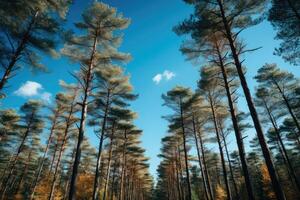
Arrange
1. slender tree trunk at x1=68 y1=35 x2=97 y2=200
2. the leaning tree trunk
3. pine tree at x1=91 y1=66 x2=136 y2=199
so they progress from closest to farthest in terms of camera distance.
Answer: the leaning tree trunk → slender tree trunk at x1=68 y1=35 x2=97 y2=200 → pine tree at x1=91 y1=66 x2=136 y2=199

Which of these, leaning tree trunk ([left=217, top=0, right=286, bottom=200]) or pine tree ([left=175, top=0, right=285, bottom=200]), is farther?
pine tree ([left=175, top=0, right=285, bottom=200])

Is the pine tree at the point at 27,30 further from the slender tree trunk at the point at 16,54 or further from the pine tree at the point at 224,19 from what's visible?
the pine tree at the point at 224,19

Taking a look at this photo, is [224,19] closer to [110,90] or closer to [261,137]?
[261,137]

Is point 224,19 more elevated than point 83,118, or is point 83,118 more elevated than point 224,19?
point 224,19

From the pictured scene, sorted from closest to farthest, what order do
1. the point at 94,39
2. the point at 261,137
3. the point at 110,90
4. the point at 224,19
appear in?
1. the point at 261,137
2. the point at 224,19
3. the point at 94,39
4. the point at 110,90

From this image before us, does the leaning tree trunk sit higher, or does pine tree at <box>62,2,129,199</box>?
pine tree at <box>62,2,129,199</box>

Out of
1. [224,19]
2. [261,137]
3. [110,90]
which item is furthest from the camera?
[110,90]

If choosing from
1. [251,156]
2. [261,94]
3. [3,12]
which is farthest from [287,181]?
[3,12]

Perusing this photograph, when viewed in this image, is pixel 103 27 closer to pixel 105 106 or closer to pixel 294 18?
pixel 105 106

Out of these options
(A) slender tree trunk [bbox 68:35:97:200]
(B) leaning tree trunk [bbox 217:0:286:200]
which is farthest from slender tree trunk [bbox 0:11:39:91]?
(B) leaning tree trunk [bbox 217:0:286:200]

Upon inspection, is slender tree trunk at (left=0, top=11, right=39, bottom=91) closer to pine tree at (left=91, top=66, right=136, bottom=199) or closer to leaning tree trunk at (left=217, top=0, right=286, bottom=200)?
pine tree at (left=91, top=66, right=136, bottom=199)

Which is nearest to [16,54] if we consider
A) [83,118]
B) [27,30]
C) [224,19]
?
[27,30]

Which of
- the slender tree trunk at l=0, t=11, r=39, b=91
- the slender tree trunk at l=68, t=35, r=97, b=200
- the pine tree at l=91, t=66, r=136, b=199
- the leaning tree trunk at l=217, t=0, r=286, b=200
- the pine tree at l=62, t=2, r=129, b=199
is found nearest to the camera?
the leaning tree trunk at l=217, t=0, r=286, b=200

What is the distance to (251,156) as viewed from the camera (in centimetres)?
4062
